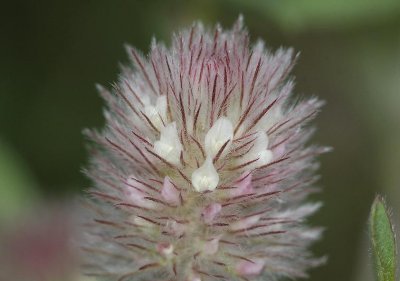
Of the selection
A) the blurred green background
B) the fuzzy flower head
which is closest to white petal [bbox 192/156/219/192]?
the fuzzy flower head

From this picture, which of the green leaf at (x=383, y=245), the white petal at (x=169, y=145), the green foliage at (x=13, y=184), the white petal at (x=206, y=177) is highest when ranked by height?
the green foliage at (x=13, y=184)

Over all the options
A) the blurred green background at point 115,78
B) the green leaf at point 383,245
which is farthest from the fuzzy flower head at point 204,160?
the blurred green background at point 115,78

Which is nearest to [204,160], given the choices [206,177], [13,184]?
[206,177]

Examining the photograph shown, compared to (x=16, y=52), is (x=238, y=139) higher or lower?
lower

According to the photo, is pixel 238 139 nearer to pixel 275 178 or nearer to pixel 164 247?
pixel 275 178

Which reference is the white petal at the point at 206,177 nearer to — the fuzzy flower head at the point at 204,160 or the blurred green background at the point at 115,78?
the fuzzy flower head at the point at 204,160

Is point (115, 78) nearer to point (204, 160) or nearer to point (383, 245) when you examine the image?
point (204, 160)

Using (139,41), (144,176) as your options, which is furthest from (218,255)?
(139,41)
